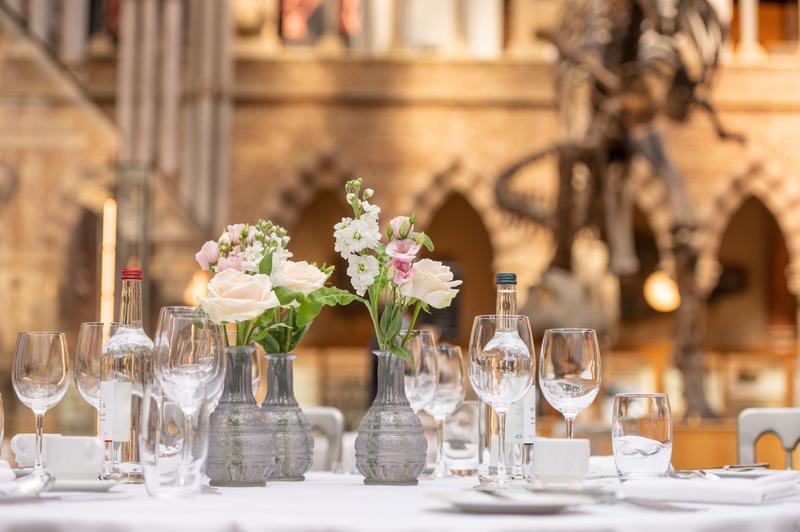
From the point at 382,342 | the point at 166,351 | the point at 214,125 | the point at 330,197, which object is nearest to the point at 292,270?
the point at 382,342

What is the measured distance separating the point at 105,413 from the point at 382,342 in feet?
1.67

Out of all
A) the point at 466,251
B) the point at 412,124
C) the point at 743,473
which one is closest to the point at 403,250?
the point at 743,473

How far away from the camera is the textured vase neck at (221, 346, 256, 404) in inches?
87.7

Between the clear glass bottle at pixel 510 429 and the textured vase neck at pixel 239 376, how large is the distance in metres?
0.42

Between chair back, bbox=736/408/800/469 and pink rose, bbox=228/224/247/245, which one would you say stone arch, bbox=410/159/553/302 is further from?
pink rose, bbox=228/224/247/245

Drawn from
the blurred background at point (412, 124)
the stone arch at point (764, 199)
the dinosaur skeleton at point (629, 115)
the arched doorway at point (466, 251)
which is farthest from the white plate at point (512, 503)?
the arched doorway at point (466, 251)

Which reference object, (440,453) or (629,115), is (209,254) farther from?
(629,115)

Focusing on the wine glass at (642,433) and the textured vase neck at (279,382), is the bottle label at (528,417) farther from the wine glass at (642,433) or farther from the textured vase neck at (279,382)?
the textured vase neck at (279,382)

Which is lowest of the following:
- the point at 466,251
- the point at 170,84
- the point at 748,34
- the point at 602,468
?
the point at 602,468

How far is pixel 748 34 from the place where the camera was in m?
15.2

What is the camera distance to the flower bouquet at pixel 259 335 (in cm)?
212

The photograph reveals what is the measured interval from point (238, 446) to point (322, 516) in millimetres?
546

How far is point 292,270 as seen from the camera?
7.53 feet

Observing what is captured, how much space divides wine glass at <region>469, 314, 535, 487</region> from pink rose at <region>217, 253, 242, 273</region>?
421 millimetres
